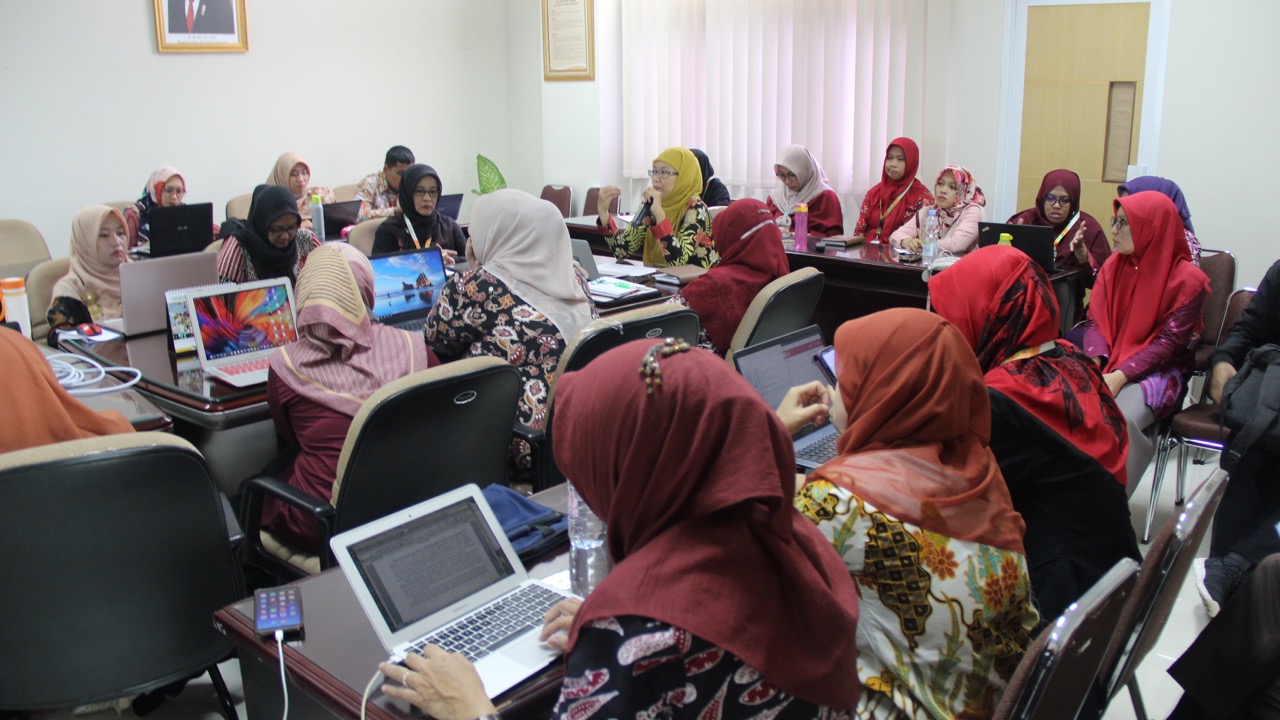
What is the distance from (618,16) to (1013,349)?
594 centimetres

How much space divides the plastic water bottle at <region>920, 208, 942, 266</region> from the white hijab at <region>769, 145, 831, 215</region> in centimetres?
90

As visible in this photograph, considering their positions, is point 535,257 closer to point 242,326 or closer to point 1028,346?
point 242,326

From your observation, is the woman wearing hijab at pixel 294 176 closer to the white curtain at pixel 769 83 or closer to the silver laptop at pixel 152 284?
the white curtain at pixel 769 83

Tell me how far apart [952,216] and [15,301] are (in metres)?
4.14

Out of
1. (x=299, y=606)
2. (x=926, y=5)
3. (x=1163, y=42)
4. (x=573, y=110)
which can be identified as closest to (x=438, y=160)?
(x=573, y=110)

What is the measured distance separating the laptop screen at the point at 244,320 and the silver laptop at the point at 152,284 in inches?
16.4

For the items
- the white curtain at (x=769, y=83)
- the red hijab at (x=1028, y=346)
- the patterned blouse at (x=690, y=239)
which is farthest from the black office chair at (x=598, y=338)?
the white curtain at (x=769, y=83)

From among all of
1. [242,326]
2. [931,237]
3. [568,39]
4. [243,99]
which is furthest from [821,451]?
[568,39]

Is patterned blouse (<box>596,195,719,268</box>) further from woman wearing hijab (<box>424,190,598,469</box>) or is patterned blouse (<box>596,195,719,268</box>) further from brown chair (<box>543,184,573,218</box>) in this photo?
brown chair (<box>543,184,573,218</box>)

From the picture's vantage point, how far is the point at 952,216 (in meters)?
4.99

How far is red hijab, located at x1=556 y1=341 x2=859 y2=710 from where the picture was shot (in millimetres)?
1034

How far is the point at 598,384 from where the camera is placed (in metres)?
1.11

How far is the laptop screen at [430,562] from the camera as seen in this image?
1357 millimetres

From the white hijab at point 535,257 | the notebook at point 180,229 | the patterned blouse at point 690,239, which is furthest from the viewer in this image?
the patterned blouse at point 690,239
